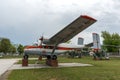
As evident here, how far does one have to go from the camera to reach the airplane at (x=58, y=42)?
21.9 meters

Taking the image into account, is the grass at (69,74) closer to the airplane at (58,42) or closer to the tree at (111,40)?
the airplane at (58,42)

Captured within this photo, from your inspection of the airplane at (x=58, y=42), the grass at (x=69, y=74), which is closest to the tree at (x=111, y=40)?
the airplane at (x=58, y=42)

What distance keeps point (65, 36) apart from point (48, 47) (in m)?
3.43

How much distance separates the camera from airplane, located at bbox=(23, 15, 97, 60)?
21922mm

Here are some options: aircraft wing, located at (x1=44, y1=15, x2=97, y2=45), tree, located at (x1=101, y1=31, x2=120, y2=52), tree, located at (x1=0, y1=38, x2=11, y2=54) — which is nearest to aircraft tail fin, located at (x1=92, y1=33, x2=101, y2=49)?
aircraft wing, located at (x1=44, y1=15, x2=97, y2=45)

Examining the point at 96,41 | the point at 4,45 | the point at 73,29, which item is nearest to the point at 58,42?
the point at 73,29

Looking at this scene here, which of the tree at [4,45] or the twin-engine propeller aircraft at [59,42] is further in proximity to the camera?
the tree at [4,45]

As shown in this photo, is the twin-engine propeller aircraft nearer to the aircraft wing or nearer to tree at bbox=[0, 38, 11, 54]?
the aircraft wing

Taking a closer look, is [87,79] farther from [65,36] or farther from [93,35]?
[93,35]

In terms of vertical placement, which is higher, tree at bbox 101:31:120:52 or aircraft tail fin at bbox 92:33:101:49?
tree at bbox 101:31:120:52

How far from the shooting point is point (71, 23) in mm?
21422

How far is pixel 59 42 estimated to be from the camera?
27.4 metres

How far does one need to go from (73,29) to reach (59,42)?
4.52 meters

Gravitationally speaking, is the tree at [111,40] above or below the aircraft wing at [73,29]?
above
